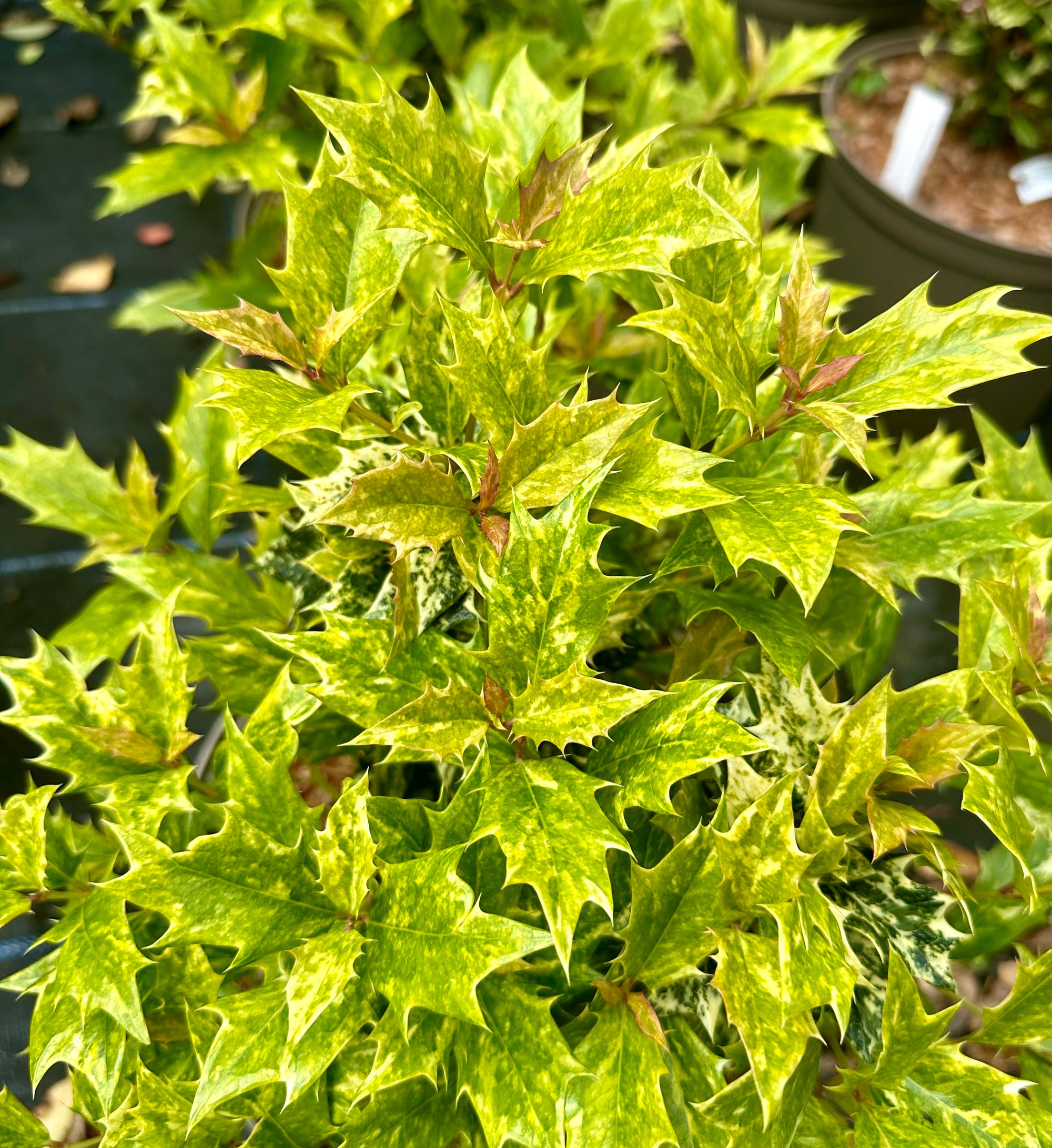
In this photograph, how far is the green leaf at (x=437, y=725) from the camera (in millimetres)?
496

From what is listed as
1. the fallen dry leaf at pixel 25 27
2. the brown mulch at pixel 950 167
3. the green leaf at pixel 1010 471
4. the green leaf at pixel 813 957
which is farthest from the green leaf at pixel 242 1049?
the fallen dry leaf at pixel 25 27

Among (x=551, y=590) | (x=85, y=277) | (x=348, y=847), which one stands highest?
(x=551, y=590)

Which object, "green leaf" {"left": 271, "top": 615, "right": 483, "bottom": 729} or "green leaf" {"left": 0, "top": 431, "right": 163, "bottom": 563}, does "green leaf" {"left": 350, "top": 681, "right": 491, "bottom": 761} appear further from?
"green leaf" {"left": 0, "top": 431, "right": 163, "bottom": 563}

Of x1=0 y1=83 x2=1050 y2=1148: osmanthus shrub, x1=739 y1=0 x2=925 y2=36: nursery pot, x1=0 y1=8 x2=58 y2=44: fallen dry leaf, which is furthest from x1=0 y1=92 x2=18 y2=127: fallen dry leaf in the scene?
x1=0 y1=83 x2=1050 y2=1148: osmanthus shrub

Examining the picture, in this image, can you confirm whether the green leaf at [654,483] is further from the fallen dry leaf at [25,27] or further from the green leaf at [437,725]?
the fallen dry leaf at [25,27]

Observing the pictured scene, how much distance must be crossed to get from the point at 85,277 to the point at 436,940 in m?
1.86

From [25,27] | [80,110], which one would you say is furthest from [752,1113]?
[25,27]

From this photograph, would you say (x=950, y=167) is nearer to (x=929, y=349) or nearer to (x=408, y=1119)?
(x=929, y=349)

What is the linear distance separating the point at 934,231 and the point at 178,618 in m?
1.34

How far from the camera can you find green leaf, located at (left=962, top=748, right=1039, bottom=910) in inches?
21.0

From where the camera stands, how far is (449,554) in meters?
0.59

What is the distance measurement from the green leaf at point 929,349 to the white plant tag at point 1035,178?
51.9 inches

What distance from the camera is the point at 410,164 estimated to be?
544 mm

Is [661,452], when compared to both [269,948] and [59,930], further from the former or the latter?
[59,930]
